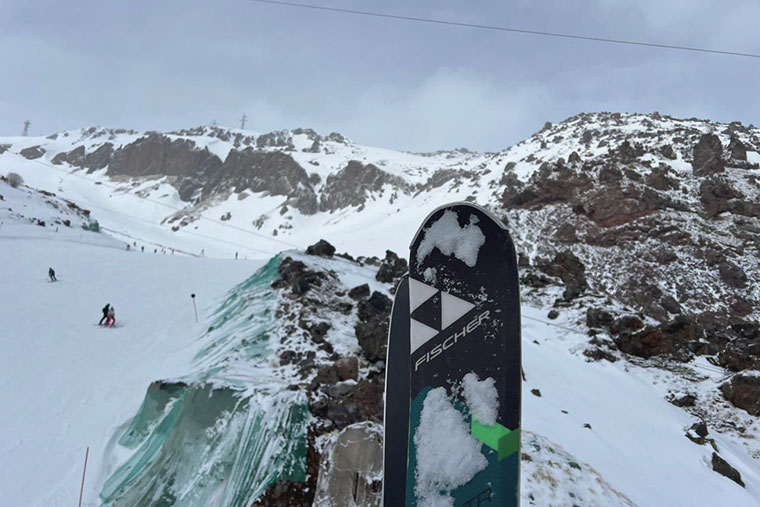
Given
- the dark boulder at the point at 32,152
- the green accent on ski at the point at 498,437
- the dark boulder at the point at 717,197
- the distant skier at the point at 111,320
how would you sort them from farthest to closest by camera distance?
the dark boulder at the point at 32,152
the dark boulder at the point at 717,197
the distant skier at the point at 111,320
the green accent on ski at the point at 498,437

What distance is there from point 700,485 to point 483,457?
6.59 meters

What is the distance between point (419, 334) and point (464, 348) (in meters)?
0.38

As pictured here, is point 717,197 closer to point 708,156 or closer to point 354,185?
point 708,156

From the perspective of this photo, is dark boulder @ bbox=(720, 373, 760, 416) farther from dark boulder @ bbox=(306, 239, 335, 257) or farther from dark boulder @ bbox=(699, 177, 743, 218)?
dark boulder @ bbox=(699, 177, 743, 218)

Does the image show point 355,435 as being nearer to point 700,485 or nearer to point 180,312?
point 700,485

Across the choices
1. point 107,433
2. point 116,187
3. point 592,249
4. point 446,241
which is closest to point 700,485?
point 446,241

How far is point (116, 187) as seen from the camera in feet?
270

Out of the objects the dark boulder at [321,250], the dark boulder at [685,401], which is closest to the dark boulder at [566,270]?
the dark boulder at [685,401]

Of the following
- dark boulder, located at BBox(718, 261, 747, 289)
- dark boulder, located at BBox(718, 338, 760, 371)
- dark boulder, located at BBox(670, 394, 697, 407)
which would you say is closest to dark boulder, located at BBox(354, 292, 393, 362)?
dark boulder, located at BBox(670, 394, 697, 407)

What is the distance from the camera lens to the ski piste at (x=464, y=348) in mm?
2820

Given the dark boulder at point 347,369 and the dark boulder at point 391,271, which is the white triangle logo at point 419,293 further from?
the dark boulder at point 391,271

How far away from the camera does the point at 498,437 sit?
2.84 metres

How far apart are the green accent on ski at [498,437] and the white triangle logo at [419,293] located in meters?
0.98

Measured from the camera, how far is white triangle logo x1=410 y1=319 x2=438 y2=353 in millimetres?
3211
